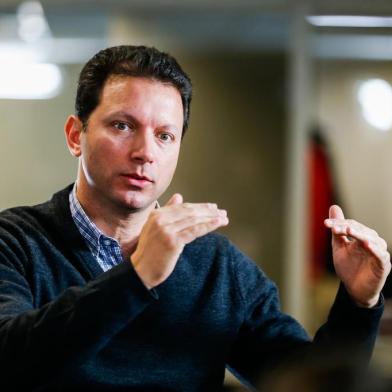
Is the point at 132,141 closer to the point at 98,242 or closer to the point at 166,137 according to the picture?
the point at 166,137

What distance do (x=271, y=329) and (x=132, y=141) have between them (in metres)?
0.45

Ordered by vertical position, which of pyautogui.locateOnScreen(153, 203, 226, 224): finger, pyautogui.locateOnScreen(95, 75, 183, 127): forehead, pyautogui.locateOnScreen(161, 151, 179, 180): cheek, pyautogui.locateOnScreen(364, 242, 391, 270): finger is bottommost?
pyautogui.locateOnScreen(364, 242, 391, 270): finger

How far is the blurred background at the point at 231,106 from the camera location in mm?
3312

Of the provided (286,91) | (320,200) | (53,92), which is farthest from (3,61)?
(320,200)

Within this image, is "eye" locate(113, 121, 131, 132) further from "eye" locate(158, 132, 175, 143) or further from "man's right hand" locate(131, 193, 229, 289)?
"man's right hand" locate(131, 193, 229, 289)

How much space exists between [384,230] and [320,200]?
1.26m

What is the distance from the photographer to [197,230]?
1.02 meters

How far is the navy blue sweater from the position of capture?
967mm

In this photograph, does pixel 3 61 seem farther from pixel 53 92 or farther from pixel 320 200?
pixel 320 200

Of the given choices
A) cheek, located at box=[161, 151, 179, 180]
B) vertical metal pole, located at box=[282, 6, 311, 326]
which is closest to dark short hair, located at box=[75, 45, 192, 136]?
cheek, located at box=[161, 151, 179, 180]

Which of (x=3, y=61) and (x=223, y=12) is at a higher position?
(x=223, y=12)

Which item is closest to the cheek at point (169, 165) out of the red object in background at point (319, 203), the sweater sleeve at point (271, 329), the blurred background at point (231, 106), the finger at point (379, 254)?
the sweater sleeve at point (271, 329)

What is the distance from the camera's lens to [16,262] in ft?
3.87

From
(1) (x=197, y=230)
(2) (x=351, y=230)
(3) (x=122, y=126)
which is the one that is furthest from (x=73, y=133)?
(2) (x=351, y=230)
